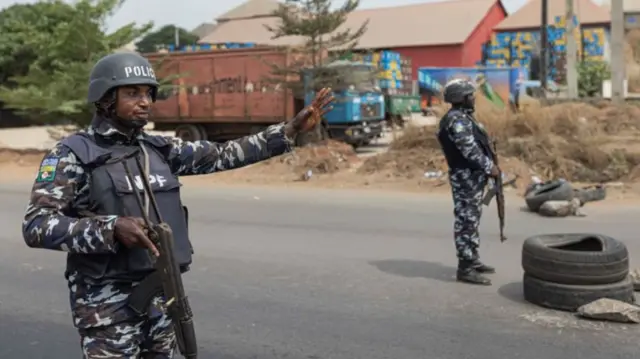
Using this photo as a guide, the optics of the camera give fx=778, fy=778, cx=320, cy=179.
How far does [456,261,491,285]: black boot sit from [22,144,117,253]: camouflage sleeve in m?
4.28

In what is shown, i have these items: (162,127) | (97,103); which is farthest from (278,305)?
(162,127)

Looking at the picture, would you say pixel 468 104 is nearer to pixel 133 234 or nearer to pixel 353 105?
pixel 133 234

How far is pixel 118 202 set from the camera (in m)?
2.60

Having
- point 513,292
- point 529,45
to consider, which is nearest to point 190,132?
point 513,292

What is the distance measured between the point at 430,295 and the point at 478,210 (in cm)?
88

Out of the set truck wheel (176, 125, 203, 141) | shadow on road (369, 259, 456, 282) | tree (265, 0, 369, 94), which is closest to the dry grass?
tree (265, 0, 369, 94)

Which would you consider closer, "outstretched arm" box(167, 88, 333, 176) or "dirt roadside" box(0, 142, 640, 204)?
"outstretched arm" box(167, 88, 333, 176)

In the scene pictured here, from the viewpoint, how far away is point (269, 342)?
495 cm

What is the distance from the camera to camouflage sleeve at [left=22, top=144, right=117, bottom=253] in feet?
8.16

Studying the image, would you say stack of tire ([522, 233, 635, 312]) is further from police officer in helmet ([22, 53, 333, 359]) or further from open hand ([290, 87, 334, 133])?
police officer in helmet ([22, 53, 333, 359])

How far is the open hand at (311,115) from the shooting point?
3.05m

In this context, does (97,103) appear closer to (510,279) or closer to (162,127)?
(510,279)

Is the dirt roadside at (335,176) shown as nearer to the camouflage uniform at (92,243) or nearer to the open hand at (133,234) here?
the camouflage uniform at (92,243)

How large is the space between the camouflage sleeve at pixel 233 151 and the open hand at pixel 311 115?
0.21 ft
